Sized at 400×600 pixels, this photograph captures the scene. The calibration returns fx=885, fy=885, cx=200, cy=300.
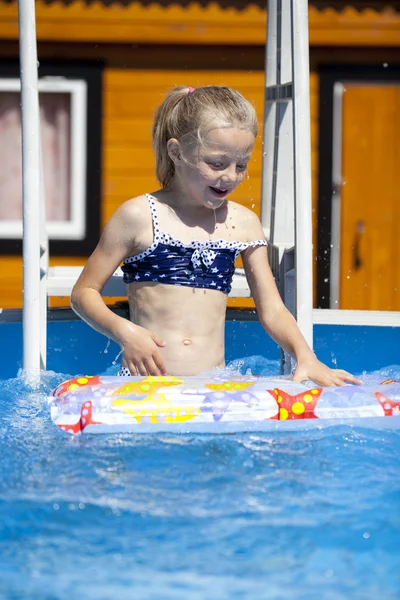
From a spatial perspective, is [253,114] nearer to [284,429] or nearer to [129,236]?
[129,236]

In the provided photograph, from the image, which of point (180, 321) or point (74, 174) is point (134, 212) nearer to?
point (180, 321)

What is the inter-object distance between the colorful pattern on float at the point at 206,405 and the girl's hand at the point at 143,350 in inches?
4.4

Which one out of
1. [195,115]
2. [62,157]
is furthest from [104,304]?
[62,157]

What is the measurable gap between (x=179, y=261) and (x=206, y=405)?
752mm

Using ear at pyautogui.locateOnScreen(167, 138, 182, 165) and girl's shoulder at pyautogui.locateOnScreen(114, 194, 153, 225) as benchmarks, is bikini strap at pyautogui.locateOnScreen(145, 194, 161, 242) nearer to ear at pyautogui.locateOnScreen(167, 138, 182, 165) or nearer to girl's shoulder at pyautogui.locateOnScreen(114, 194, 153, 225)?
girl's shoulder at pyautogui.locateOnScreen(114, 194, 153, 225)

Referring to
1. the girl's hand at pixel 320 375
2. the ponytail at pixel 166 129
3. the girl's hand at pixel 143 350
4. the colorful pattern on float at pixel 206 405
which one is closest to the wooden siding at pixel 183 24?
the ponytail at pixel 166 129

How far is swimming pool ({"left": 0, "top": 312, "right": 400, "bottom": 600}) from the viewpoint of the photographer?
1663 millimetres

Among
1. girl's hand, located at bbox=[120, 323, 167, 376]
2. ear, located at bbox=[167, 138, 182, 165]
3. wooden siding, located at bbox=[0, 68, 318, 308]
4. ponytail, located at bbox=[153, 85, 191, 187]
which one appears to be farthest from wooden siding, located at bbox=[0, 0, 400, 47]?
girl's hand, located at bbox=[120, 323, 167, 376]

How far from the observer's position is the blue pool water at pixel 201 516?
1662 mm

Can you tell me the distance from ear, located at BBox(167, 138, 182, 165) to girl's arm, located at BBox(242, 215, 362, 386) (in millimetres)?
351

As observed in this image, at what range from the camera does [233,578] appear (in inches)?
65.6

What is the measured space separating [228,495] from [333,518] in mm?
244

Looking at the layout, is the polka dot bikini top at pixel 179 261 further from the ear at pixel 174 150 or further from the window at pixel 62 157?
the window at pixel 62 157

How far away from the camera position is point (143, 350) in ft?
8.31
